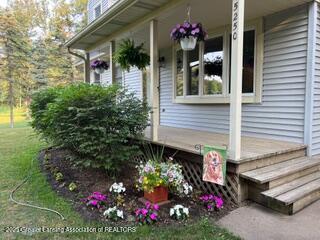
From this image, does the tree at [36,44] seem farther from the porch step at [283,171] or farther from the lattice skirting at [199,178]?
the porch step at [283,171]

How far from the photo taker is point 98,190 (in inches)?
140

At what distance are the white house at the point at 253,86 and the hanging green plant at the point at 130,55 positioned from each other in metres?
0.33

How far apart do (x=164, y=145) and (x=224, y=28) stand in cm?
266

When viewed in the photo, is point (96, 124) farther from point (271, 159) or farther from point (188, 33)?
point (271, 159)

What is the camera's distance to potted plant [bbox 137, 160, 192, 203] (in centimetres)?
297

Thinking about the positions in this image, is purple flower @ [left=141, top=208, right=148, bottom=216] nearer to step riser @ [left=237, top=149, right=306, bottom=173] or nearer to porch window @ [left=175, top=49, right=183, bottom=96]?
step riser @ [left=237, top=149, right=306, bottom=173]

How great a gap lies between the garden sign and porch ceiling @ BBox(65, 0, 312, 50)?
2.18 meters

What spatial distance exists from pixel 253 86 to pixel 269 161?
5.64ft

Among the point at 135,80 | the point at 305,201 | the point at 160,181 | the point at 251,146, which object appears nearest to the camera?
the point at 160,181

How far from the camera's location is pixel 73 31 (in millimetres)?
21531

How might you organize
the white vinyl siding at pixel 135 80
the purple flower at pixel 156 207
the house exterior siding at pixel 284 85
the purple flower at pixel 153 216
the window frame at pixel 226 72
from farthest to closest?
the white vinyl siding at pixel 135 80 < the window frame at pixel 226 72 < the house exterior siding at pixel 284 85 < the purple flower at pixel 156 207 < the purple flower at pixel 153 216

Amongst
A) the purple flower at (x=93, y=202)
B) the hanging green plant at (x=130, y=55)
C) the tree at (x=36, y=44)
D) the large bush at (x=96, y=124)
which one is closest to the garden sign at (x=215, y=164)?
the large bush at (x=96, y=124)

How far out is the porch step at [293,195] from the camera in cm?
285

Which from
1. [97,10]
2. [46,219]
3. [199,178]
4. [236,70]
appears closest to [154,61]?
[236,70]
